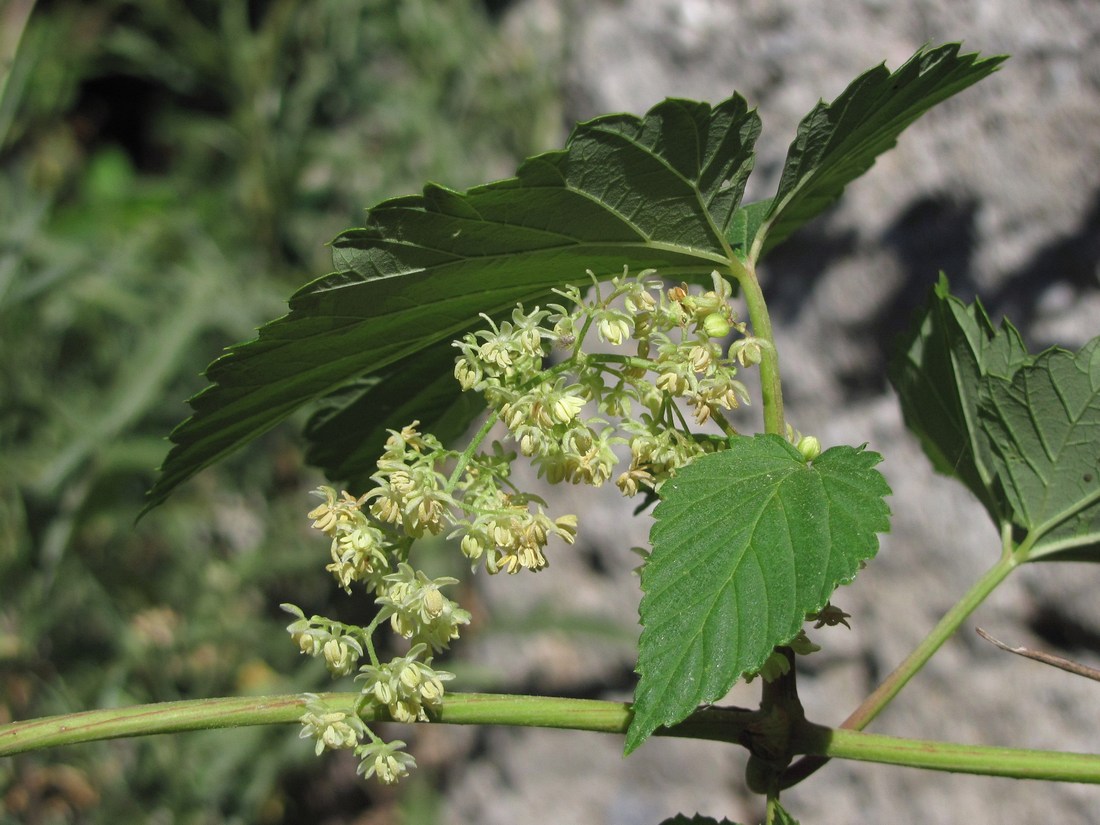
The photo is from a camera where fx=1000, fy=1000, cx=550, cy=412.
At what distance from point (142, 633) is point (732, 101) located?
7.06 ft

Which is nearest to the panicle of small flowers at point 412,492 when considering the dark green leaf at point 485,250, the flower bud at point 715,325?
the dark green leaf at point 485,250

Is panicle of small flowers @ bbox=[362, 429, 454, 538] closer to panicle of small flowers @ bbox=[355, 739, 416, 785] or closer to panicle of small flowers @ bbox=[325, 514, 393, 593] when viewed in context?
panicle of small flowers @ bbox=[325, 514, 393, 593]

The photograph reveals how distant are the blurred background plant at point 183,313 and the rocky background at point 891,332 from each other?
54 cm

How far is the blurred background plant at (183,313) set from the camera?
88.5 inches

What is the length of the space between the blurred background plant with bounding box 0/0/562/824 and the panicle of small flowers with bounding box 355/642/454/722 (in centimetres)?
151

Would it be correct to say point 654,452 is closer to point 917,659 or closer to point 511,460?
point 511,460

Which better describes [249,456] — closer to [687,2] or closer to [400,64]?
[400,64]

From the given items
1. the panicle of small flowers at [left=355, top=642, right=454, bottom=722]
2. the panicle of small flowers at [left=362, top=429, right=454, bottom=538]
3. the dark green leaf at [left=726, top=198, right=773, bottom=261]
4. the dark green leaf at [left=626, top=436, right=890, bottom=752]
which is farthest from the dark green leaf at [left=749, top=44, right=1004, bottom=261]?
the panicle of small flowers at [left=355, top=642, right=454, bottom=722]

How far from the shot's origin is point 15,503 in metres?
2.16

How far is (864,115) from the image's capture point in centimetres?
79

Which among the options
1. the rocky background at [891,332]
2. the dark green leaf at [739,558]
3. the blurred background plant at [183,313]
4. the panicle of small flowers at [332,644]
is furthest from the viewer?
the blurred background plant at [183,313]

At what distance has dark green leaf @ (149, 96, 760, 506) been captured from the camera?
0.74 meters

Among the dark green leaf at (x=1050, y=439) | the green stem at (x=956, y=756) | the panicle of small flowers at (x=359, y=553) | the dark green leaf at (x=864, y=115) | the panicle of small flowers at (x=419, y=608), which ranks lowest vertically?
the green stem at (x=956, y=756)

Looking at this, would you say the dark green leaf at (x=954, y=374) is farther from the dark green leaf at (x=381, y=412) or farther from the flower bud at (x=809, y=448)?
the dark green leaf at (x=381, y=412)
